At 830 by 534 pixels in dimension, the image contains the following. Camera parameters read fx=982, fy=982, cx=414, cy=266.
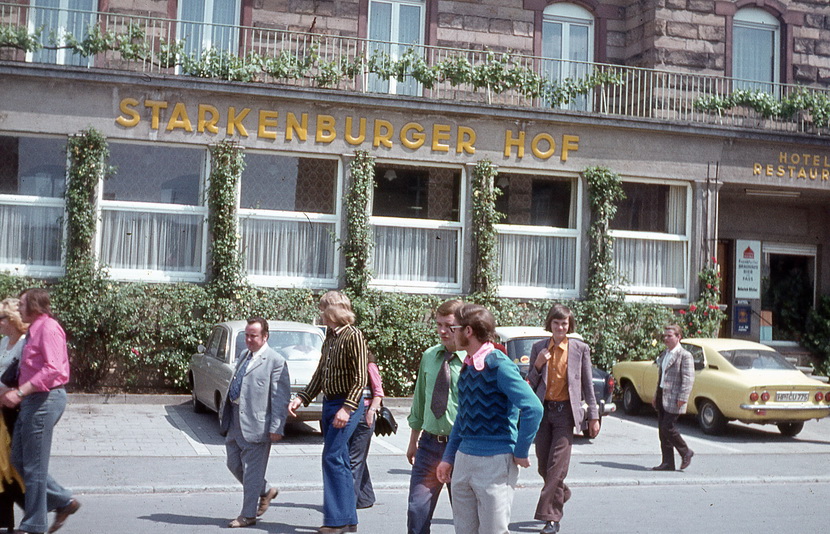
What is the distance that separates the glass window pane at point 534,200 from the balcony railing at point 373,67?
4.73 feet

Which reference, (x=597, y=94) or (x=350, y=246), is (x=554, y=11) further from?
(x=350, y=246)

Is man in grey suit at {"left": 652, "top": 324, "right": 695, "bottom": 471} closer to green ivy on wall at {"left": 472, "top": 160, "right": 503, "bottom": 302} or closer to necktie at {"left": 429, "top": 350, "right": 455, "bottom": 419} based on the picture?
necktie at {"left": 429, "top": 350, "right": 455, "bottom": 419}

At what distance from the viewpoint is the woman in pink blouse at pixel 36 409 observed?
6.97 metres

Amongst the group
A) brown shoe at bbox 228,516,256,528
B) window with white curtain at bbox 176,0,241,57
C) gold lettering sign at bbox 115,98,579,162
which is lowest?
brown shoe at bbox 228,516,256,528

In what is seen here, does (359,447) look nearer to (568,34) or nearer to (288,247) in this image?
(288,247)

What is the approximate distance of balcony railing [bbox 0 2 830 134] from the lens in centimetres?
1723

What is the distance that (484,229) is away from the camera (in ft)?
59.7

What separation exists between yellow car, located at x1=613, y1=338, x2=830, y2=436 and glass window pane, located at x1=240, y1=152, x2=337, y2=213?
671 cm

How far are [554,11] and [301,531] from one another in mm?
15306

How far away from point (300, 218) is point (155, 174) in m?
2.67

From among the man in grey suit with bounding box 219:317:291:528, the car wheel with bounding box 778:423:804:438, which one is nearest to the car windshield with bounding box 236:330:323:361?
the man in grey suit with bounding box 219:317:291:528

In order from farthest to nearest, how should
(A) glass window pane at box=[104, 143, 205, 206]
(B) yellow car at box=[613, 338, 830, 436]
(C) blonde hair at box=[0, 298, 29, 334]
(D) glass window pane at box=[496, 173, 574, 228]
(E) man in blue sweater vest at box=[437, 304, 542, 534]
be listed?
(D) glass window pane at box=[496, 173, 574, 228], (A) glass window pane at box=[104, 143, 205, 206], (B) yellow car at box=[613, 338, 830, 436], (C) blonde hair at box=[0, 298, 29, 334], (E) man in blue sweater vest at box=[437, 304, 542, 534]

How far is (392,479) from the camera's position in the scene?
34.9ft

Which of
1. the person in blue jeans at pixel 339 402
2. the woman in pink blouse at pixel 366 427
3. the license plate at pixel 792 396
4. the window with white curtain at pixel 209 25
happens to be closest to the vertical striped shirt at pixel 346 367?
the person in blue jeans at pixel 339 402
